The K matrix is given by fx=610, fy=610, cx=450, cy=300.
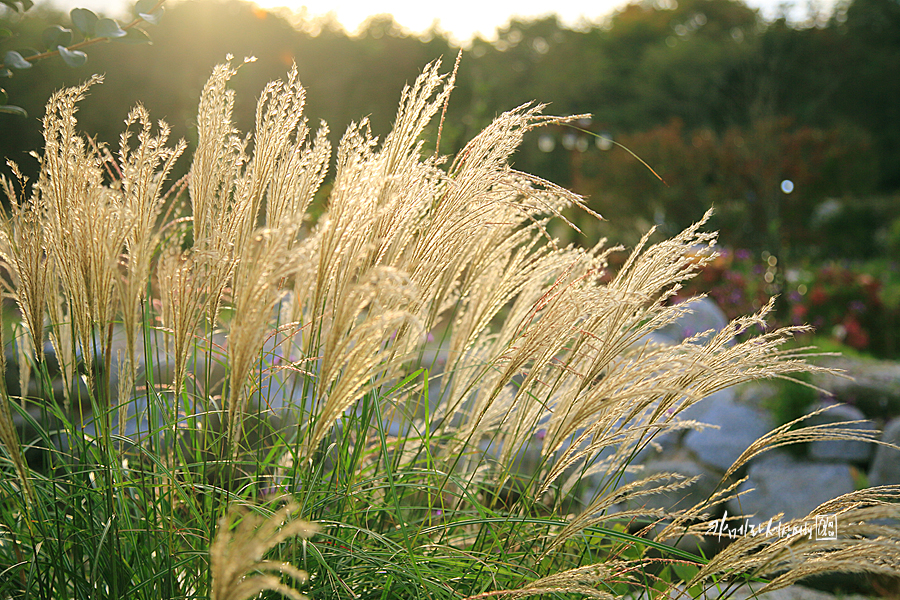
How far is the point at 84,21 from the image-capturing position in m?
1.57

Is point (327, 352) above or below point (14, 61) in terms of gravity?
below

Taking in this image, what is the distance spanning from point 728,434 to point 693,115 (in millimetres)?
20718

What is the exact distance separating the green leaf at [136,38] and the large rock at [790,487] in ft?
12.9

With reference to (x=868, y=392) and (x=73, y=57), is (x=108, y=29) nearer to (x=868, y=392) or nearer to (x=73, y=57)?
(x=73, y=57)

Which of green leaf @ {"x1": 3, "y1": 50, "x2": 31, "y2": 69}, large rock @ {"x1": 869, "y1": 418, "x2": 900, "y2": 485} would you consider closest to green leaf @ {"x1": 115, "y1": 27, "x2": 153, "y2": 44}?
green leaf @ {"x1": 3, "y1": 50, "x2": 31, "y2": 69}

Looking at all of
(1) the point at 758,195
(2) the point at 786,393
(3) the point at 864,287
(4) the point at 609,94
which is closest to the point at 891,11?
(4) the point at 609,94

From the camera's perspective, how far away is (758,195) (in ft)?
40.3

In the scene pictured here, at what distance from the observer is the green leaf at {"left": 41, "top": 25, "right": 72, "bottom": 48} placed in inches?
60.8

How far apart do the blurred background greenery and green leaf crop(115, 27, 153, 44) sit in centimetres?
272

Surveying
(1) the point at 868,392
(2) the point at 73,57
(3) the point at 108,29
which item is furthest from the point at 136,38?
(1) the point at 868,392

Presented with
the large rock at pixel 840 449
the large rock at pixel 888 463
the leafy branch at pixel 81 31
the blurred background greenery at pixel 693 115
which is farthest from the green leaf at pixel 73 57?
the large rock at pixel 840 449

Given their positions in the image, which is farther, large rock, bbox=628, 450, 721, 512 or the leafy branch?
large rock, bbox=628, 450, 721, 512

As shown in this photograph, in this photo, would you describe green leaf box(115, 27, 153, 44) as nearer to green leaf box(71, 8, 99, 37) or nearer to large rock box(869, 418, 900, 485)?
green leaf box(71, 8, 99, 37)

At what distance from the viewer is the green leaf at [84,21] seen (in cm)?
157
